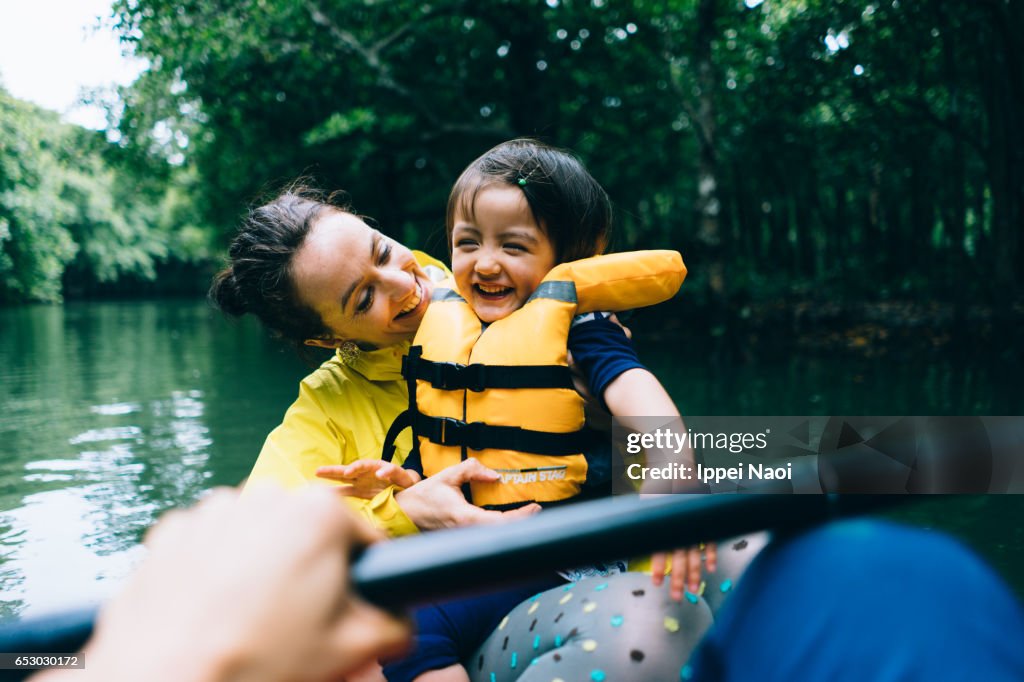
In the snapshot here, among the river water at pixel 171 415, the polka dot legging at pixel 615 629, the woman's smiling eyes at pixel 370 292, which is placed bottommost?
the river water at pixel 171 415

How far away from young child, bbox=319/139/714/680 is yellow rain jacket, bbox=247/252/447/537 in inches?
3.5

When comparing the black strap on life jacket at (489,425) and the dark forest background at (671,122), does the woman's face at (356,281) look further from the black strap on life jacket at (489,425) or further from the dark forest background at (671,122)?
the dark forest background at (671,122)

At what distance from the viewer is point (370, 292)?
1812 mm

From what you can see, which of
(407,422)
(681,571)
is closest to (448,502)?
(407,422)

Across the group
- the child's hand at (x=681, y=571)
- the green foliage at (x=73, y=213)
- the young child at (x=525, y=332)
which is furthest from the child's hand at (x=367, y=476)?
the green foliage at (x=73, y=213)

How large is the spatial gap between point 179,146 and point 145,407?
235 inches

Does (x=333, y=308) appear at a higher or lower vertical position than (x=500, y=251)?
lower

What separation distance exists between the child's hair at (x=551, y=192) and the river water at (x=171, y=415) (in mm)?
773

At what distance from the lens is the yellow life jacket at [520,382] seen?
1.51m

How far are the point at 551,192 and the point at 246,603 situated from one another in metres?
1.32

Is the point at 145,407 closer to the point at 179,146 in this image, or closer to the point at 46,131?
the point at 179,146

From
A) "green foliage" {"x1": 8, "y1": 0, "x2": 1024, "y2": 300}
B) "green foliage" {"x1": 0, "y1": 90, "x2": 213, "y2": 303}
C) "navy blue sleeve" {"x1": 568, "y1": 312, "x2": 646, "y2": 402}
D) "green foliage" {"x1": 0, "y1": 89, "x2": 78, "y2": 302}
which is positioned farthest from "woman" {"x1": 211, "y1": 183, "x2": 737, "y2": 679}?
"green foliage" {"x1": 0, "y1": 89, "x2": 78, "y2": 302}

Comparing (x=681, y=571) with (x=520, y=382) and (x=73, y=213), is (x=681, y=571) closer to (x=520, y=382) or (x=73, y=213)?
(x=520, y=382)

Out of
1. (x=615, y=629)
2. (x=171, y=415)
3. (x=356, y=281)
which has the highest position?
(x=356, y=281)
